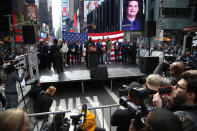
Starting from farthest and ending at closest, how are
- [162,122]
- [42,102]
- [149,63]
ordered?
[149,63], [42,102], [162,122]

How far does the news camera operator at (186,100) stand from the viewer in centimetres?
141

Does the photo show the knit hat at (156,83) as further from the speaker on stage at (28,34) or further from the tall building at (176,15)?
the tall building at (176,15)

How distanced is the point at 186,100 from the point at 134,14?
5614cm

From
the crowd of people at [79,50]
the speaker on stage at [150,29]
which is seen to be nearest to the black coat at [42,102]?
the crowd of people at [79,50]

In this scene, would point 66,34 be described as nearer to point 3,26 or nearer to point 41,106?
point 41,106

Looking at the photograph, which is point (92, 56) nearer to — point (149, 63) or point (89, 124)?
point (149, 63)

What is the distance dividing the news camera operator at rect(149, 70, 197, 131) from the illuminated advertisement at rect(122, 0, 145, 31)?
51.5 metres

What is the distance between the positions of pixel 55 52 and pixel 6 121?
23.3 ft

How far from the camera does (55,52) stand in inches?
318

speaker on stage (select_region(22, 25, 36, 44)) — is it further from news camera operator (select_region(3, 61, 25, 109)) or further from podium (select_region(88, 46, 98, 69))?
podium (select_region(88, 46, 98, 69))

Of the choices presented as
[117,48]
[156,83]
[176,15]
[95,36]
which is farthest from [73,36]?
[176,15]

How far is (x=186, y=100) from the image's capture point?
1.65 meters

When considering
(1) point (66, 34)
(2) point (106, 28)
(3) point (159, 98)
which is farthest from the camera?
(2) point (106, 28)

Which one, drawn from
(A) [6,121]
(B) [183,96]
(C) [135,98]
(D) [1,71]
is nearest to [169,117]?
(B) [183,96]
